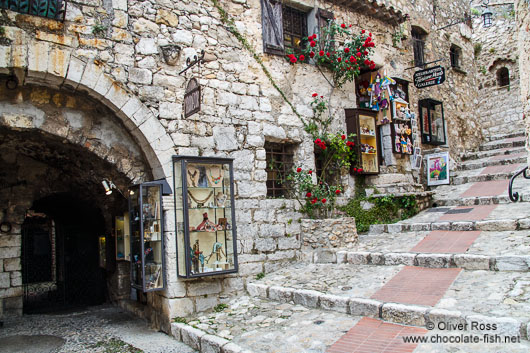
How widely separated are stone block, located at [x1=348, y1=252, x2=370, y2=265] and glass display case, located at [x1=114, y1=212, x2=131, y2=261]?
336 centimetres

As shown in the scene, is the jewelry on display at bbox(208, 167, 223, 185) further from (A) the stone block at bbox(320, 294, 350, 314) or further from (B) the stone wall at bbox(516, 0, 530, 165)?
(B) the stone wall at bbox(516, 0, 530, 165)

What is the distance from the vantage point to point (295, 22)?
318 inches

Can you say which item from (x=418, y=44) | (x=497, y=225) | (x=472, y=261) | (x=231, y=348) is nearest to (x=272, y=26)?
(x=497, y=225)

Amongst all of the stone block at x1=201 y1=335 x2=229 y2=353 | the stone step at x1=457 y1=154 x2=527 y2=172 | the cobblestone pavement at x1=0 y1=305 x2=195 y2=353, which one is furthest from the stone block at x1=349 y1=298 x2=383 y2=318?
the stone step at x1=457 y1=154 x2=527 y2=172

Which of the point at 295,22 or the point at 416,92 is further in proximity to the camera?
the point at 416,92

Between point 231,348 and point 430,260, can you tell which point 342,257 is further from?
point 231,348

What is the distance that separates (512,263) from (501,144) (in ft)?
29.0

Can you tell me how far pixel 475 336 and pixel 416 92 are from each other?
7.82 m

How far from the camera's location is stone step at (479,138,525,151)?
1153 cm

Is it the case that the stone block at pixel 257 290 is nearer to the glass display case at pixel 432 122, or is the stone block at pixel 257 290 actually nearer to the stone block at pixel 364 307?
the stone block at pixel 364 307

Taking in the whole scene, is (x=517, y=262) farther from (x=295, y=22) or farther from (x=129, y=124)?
(x=295, y=22)

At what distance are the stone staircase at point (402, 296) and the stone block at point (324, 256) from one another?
0.6 inches

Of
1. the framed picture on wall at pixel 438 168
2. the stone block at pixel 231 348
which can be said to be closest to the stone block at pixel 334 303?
the stone block at pixel 231 348

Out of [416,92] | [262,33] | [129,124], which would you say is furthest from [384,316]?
[416,92]
